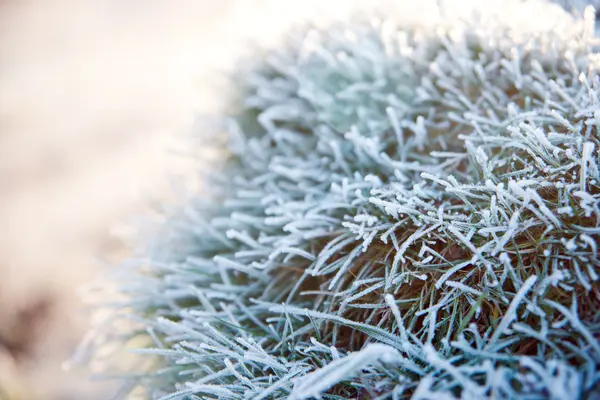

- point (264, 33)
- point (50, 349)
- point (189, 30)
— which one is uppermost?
point (189, 30)

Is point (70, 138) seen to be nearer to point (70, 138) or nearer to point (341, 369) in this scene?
point (70, 138)

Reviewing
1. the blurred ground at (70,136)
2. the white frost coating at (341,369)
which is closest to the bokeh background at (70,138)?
the blurred ground at (70,136)

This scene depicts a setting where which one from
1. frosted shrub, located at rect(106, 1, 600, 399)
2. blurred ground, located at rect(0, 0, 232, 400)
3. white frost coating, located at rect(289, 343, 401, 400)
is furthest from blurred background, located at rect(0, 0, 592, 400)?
white frost coating, located at rect(289, 343, 401, 400)

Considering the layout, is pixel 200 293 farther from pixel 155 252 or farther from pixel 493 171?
pixel 493 171

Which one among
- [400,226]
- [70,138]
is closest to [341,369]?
[400,226]

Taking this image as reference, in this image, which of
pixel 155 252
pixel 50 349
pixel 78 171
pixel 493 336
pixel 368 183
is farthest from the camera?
pixel 78 171

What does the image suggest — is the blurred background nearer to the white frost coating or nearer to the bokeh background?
the bokeh background

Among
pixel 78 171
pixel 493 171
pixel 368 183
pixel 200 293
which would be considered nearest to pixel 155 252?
pixel 200 293
